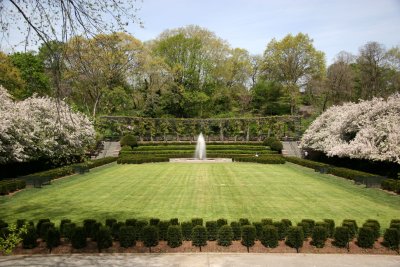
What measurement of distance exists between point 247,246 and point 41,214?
8706 mm

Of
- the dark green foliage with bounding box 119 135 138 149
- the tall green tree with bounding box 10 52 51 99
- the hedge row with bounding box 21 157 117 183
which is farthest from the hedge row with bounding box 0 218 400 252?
the tall green tree with bounding box 10 52 51 99

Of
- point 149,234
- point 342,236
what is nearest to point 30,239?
point 149,234

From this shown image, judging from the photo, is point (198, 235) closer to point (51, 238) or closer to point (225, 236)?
point (225, 236)

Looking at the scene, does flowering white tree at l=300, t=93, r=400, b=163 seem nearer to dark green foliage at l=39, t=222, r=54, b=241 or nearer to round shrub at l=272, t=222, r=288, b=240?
round shrub at l=272, t=222, r=288, b=240

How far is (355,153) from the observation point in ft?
93.1

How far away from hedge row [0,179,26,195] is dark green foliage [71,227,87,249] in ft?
38.3

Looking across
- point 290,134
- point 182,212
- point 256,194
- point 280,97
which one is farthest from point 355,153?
point 280,97

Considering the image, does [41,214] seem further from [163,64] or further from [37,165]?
[163,64]

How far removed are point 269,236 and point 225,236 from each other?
1.19 m

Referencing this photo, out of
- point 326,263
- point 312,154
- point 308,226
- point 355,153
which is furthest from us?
point 312,154

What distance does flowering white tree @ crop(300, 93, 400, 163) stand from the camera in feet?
82.2

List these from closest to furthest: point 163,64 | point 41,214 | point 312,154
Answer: point 41,214 → point 312,154 → point 163,64

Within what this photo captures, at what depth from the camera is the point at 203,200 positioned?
17953 millimetres

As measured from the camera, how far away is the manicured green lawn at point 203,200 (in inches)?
594
